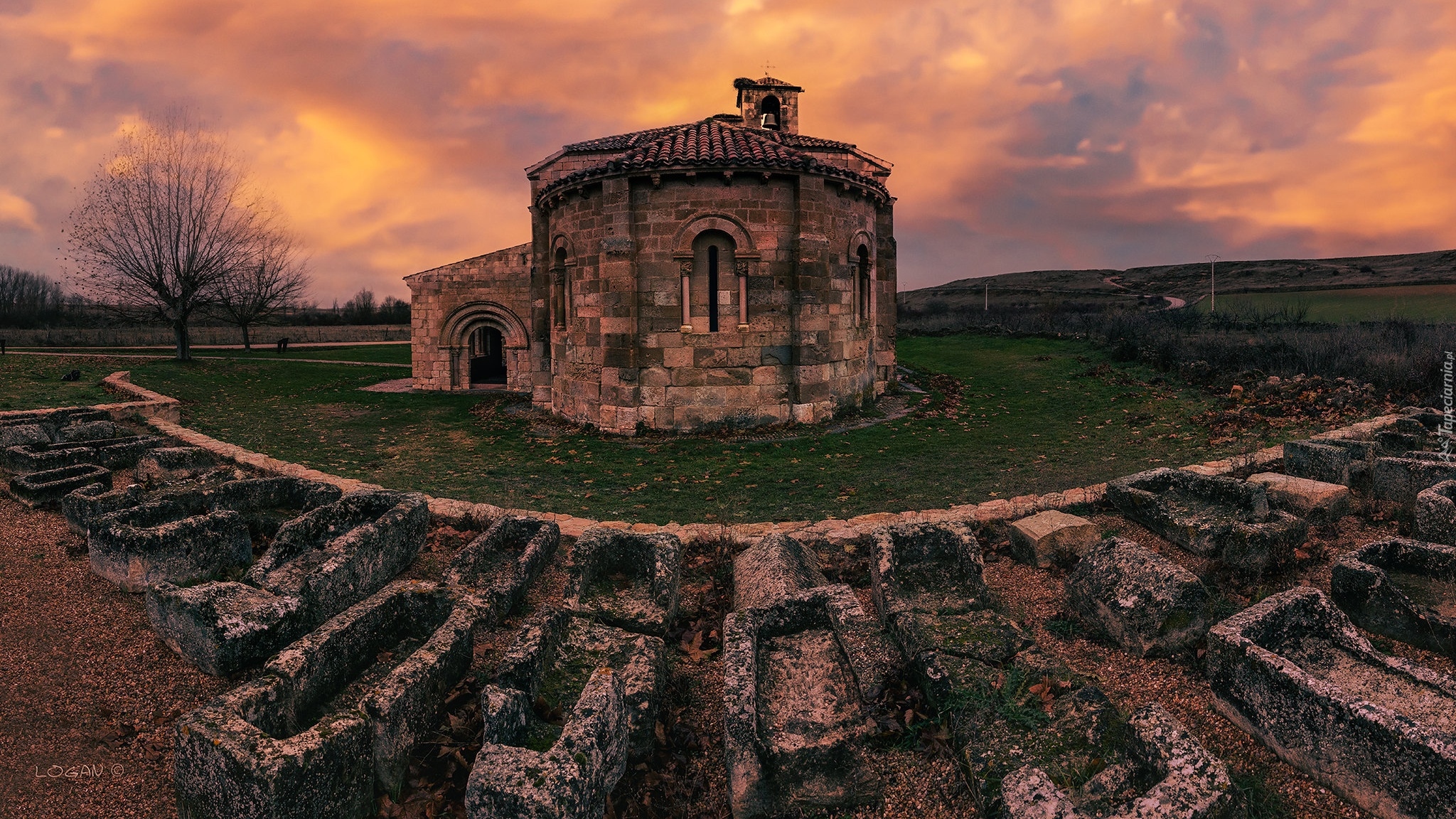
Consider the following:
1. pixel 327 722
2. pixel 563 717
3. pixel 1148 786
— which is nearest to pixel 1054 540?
pixel 1148 786

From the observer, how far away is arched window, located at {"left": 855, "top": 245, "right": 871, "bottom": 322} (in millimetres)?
15609

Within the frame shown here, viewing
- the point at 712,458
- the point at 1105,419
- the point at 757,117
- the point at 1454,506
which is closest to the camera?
the point at 1454,506

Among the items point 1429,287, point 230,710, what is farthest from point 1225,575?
point 1429,287

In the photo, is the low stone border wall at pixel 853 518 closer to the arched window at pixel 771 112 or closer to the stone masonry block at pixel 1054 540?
the stone masonry block at pixel 1054 540

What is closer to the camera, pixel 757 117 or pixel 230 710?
pixel 230 710

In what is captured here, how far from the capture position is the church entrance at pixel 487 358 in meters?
24.3

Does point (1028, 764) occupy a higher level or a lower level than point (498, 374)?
lower

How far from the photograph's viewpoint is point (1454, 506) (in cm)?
494

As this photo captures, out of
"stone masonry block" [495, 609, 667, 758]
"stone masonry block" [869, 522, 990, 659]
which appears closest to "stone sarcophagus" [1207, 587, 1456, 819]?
"stone masonry block" [869, 522, 990, 659]

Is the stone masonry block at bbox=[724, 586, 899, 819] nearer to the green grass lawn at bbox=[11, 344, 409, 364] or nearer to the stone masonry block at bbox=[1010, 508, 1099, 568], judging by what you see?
the stone masonry block at bbox=[1010, 508, 1099, 568]

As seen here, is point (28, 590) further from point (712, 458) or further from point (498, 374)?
point (498, 374)

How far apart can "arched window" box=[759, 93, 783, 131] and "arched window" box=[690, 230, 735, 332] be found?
10.9m

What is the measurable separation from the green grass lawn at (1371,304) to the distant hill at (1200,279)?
7257mm

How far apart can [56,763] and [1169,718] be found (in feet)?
17.9
